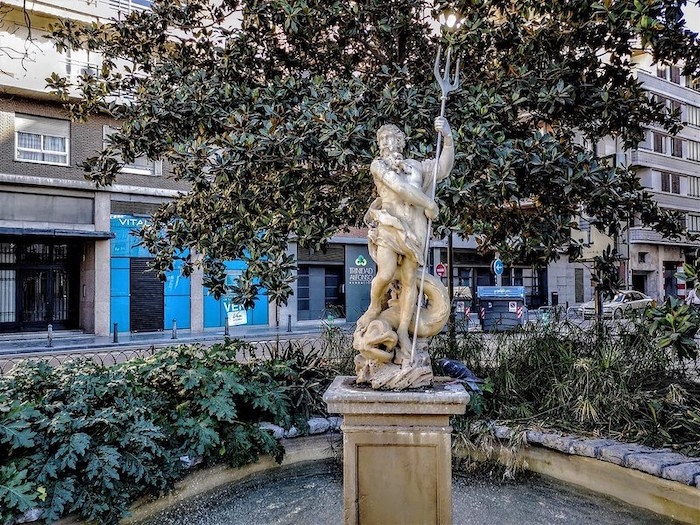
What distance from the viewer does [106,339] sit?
18.4 meters

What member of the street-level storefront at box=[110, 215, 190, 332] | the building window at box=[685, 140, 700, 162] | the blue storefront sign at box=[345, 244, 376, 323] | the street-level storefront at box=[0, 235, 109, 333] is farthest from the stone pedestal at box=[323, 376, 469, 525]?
the building window at box=[685, 140, 700, 162]

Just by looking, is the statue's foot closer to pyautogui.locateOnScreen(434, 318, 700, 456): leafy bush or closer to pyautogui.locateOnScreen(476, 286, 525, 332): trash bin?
pyautogui.locateOnScreen(434, 318, 700, 456): leafy bush

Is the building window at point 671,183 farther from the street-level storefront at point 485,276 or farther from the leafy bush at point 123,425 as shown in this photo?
the leafy bush at point 123,425

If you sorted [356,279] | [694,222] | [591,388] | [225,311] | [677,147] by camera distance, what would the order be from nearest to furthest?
[591,388], [225,311], [356,279], [677,147], [694,222]

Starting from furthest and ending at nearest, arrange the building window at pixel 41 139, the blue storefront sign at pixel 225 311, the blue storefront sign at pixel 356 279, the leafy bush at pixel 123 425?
1. the blue storefront sign at pixel 356 279
2. the blue storefront sign at pixel 225 311
3. the building window at pixel 41 139
4. the leafy bush at pixel 123 425

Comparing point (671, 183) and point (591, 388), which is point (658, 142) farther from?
point (591, 388)

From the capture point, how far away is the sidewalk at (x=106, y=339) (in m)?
16.0

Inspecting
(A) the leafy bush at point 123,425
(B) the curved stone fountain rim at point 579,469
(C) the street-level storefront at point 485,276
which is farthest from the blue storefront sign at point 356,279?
(B) the curved stone fountain rim at point 579,469

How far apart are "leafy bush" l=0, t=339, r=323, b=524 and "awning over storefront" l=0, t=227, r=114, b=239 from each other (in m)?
14.4

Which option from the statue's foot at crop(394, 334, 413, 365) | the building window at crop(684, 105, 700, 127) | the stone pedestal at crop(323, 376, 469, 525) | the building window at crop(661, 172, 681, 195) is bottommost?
the stone pedestal at crop(323, 376, 469, 525)

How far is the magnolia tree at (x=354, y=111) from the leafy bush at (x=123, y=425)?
1.79 meters

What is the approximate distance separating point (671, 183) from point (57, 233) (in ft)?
117

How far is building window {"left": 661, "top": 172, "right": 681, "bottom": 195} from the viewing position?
112 feet

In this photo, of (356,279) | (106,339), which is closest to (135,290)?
(106,339)
